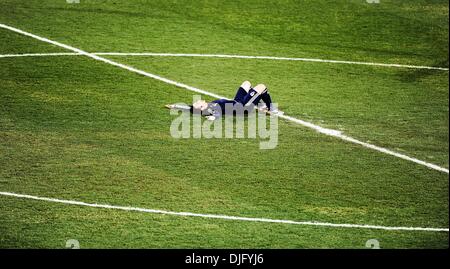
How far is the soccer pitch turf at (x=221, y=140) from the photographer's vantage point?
1064cm

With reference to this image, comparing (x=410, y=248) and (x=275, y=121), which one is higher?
(x=275, y=121)

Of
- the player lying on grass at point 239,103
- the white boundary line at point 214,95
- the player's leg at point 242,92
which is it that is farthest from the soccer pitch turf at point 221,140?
the player's leg at point 242,92

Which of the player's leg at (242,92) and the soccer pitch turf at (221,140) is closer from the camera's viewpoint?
the soccer pitch turf at (221,140)

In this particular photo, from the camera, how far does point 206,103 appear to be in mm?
14070

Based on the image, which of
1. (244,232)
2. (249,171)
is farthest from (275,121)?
(244,232)

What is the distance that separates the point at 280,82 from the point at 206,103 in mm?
2233

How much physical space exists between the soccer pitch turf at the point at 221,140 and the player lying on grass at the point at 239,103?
521mm

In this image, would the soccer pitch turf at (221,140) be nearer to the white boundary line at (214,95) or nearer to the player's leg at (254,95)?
the white boundary line at (214,95)

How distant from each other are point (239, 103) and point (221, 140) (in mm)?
1112

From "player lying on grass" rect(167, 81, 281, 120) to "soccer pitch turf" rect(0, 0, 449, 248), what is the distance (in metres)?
0.52

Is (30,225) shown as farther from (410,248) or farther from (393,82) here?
(393,82)

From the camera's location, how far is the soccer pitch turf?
10641 mm

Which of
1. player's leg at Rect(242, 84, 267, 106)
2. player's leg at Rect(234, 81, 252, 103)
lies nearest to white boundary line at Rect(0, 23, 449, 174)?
player's leg at Rect(242, 84, 267, 106)
